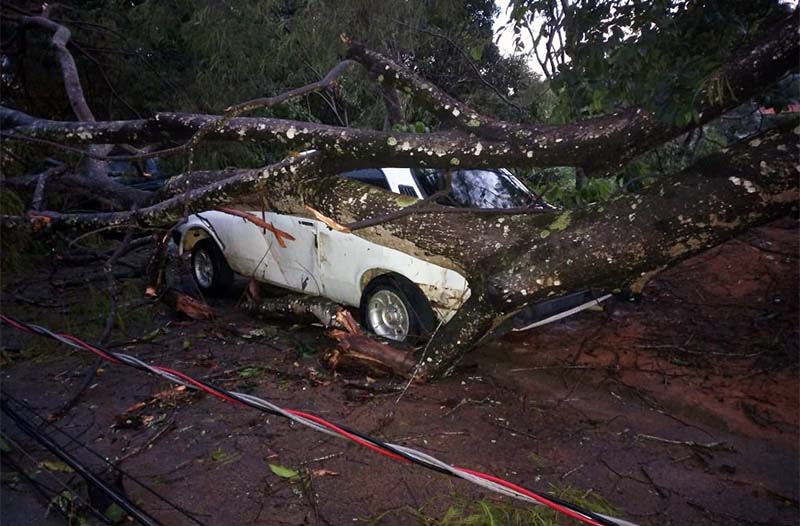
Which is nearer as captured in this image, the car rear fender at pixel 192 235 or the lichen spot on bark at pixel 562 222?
the lichen spot on bark at pixel 562 222

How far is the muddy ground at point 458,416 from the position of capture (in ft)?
11.7

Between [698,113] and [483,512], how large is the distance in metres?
2.48

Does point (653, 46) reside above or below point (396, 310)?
above

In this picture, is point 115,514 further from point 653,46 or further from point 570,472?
point 653,46

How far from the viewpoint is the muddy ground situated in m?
3.57

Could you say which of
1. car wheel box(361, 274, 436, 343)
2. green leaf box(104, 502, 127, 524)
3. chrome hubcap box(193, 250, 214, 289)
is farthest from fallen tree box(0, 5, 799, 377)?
chrome hubcap box(193, 250, 214, 289)

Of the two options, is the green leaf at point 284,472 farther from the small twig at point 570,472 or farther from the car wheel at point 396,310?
the car wheel at point 396,310

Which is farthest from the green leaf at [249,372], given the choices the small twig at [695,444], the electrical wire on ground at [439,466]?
the small twig at [695,444]

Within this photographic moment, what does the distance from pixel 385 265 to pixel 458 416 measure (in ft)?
5.63

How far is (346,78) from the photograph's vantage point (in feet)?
33.6

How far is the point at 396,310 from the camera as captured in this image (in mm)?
5820

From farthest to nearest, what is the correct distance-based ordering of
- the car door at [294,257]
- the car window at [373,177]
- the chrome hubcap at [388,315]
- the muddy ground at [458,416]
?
the car door at [294,257], the car window at [373,177], the chrome hubcap at [388,315], the muddy ground at [458,416]

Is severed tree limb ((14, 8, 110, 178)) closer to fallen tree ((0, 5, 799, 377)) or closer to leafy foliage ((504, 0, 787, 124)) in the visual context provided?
fallen tree ((0, 5, 799, 377))

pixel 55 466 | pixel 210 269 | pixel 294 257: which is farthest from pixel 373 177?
pixel 55 466
